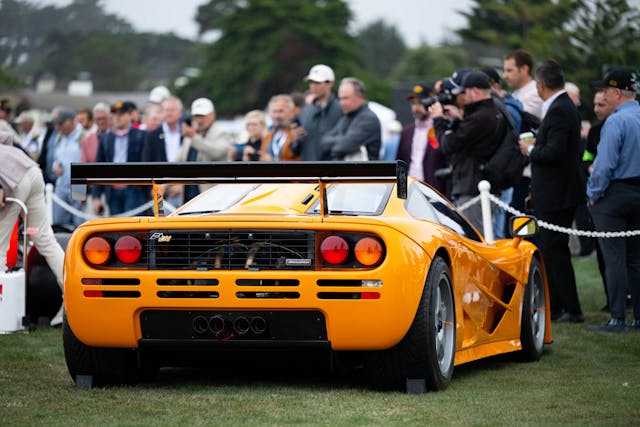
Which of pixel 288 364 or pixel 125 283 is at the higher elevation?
pixel 125 283

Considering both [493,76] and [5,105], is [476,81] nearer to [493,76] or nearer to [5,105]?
[493,76]

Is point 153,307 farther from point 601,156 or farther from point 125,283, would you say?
point 601,156

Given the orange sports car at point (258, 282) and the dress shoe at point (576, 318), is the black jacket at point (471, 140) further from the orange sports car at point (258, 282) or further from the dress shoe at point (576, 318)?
the orange sports car at point (258, 282)

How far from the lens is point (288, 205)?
277 inches

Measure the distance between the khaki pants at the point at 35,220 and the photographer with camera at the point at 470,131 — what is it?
3.12 metres

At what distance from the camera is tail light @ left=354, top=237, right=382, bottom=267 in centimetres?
633

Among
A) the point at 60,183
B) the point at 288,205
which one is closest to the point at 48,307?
the point at 288,205

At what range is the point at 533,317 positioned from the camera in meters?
8.53

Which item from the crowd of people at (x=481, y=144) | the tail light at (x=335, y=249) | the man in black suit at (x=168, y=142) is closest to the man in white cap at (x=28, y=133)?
the crowd of people at (x=481, y=144)

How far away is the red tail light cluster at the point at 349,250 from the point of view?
633 centimetres

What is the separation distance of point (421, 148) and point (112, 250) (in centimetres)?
713

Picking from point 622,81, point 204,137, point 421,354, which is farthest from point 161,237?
point 204,137

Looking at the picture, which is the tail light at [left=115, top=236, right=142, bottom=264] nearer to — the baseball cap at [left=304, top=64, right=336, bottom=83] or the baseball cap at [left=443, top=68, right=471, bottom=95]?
the baseball cap at [left=443, top=68, right=471, bottom=95]

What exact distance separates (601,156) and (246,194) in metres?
3.50
